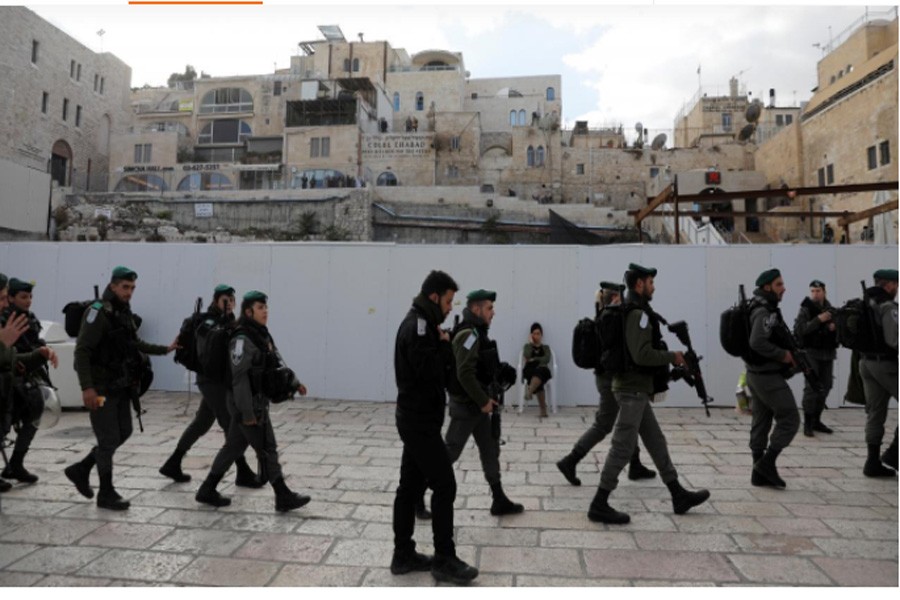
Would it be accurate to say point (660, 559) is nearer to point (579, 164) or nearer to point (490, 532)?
point (490, 532)

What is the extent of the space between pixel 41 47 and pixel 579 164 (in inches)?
1487

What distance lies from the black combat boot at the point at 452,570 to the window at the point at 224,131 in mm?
46986

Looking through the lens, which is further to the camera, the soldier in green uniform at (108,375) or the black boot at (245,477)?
the black boot at (245,477)

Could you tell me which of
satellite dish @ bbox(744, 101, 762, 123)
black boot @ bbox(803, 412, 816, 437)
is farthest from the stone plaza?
satellite dish @ bbox(744, 101, 762, 123)

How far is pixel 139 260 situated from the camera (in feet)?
33.4

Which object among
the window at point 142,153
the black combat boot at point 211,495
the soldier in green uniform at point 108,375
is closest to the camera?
the soldier in green uniform at point 108,375

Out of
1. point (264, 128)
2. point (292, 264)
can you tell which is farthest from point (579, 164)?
point (292, 264)

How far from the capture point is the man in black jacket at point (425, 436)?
325 centimetres

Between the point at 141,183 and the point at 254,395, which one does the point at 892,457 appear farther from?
the point at 141,183

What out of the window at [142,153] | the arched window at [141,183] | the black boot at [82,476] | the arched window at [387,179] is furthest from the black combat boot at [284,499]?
the window at [142,153]

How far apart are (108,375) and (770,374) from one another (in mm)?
5503

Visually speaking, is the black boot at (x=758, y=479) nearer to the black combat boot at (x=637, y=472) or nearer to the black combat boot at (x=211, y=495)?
the black combat boot at (x=637, y=472)

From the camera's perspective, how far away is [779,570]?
11.1 feet

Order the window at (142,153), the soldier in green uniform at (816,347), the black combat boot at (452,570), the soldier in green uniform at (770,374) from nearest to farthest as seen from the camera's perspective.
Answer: the black combat boot at (452,570) → the soldier in green uniform at (770,374) → the soldier in green uniform at (816,347) → the window at (142,153)
